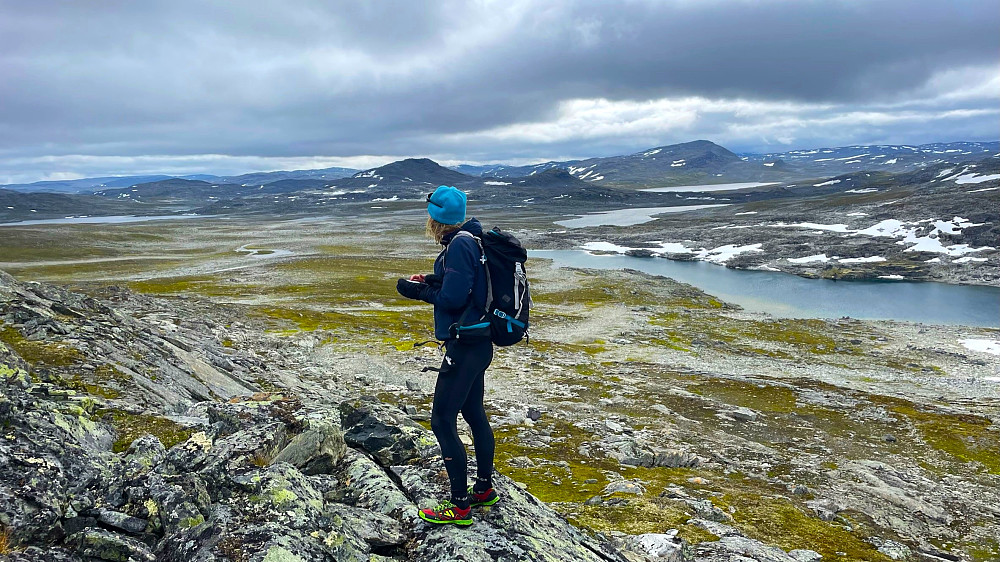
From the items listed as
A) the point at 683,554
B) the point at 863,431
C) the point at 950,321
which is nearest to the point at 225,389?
the point at 683,554

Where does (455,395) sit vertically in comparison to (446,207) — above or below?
below

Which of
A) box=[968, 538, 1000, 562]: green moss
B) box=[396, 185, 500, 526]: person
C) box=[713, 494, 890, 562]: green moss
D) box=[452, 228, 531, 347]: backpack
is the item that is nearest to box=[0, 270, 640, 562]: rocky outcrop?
box=[396, 185, 500, 526]: person

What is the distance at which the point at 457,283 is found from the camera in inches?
269

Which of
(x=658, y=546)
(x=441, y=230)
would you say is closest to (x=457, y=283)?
(x=441, y=230)

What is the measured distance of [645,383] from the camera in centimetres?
3484

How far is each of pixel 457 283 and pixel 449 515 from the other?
3108 millimetres

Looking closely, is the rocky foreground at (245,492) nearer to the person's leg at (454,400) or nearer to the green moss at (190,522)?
the green moss at (190,522)

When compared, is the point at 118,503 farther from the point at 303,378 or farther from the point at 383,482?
the point at 303,378

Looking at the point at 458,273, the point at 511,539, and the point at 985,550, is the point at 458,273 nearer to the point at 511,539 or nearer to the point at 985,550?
the point at 511,539

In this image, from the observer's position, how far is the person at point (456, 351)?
6.92 metres

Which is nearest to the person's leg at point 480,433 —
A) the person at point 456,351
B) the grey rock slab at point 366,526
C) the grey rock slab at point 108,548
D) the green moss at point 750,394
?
the person at point 456,351

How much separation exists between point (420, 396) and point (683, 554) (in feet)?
59.6

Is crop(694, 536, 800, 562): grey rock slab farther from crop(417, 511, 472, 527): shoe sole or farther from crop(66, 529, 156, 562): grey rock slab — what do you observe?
crop(66, 529, 156, 562): grey rock slab

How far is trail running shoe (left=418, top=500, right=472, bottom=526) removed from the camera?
711 centimetres
